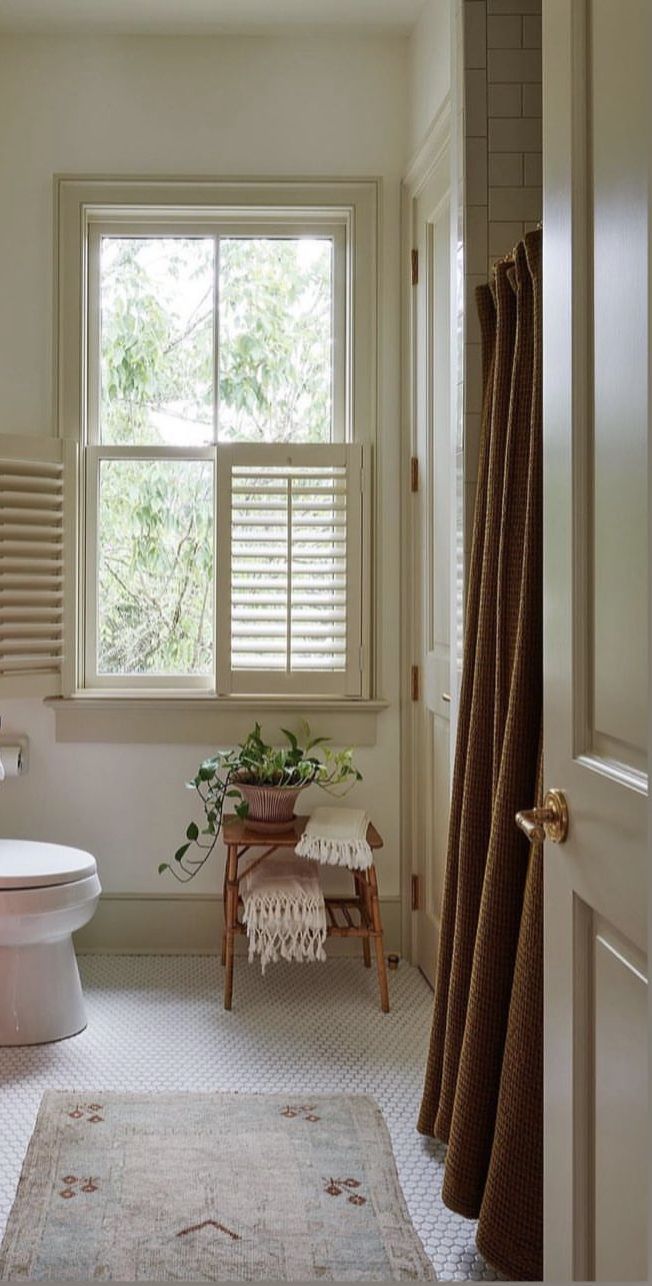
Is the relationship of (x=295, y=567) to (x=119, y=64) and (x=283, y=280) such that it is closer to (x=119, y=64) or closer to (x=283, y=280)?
(x=283, y=280)

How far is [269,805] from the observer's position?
3182 millimetres

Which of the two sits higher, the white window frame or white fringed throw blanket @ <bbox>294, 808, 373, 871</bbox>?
the white window frame

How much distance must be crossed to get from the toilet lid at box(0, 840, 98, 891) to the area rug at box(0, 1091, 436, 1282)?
A: 1.75 feet

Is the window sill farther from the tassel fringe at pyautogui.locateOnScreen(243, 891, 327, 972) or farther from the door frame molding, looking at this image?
the tassel fringe at pyautogui.locateOnScreen(243, 891, 327, 972)

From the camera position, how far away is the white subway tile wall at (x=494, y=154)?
251cm

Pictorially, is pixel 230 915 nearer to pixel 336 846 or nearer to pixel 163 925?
pixel 336 846

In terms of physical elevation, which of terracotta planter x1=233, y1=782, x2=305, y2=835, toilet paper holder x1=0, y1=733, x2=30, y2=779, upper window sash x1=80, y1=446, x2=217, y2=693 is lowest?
terracotta planter x1=233, y1=782, x2=305, y2=835

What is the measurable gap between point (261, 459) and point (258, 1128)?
194 centimetres

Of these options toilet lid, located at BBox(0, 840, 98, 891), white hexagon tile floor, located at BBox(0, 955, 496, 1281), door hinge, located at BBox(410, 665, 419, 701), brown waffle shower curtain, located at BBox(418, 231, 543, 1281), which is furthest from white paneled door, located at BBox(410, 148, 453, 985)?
toilet lid, located at BBox(0, 840, 98, 891)

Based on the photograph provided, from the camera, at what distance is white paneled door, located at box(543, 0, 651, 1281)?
111 centimetres

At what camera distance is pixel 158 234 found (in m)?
3.53

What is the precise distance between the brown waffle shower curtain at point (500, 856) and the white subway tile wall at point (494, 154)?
1.03ft

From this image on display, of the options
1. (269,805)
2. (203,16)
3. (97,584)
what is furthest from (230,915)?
(203,16)

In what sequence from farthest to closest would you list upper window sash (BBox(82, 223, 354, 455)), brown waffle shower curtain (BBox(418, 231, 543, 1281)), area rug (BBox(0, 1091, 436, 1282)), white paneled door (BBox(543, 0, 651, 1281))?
1. upper window sash (BBox(82, 223, 354, 455))
2. area rug (BBox(0, 1091, 436, 1282))
3. brown waffle shower curtain (BBox(418, 231, 543, 1281))
4. white paneled door (BBox(543, 0, 651, 1281))
